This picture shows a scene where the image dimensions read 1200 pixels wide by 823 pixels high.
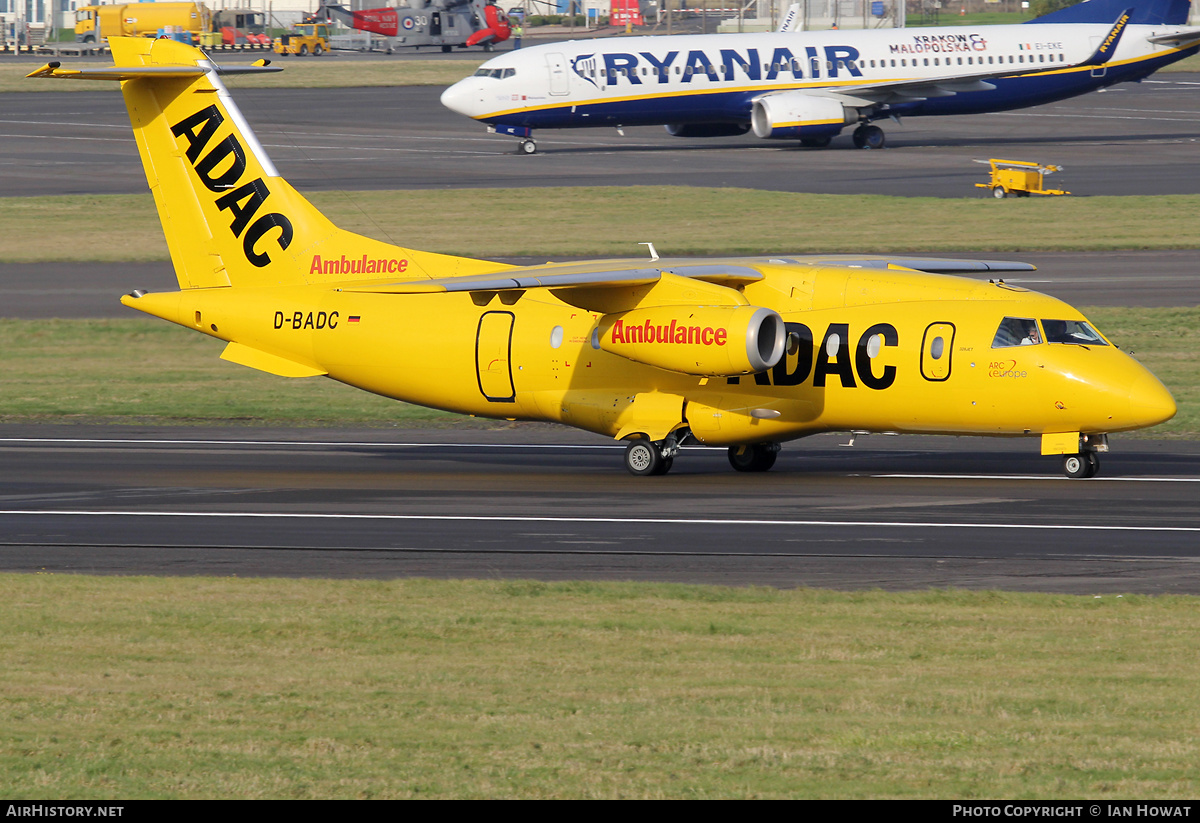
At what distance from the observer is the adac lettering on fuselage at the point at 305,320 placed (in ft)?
86.5

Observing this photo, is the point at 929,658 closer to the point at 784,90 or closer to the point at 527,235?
the point at 527,235

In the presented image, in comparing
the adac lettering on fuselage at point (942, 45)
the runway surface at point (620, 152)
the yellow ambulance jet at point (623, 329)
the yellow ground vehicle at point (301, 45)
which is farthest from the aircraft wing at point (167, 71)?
the yellow ground vehicle at point (301, 45)

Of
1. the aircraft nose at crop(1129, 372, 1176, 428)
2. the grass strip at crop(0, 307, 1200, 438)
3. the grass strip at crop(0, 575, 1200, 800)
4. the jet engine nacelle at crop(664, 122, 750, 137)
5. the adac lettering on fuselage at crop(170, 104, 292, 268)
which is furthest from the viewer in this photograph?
the jet engine nacelle at crop(664, 122, 750, 137)

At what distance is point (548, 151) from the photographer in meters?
74.6

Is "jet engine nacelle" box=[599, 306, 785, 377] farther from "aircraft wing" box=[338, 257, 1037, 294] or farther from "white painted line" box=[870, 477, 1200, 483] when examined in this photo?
"white painted line" box=[870, 477, 1200, 483]

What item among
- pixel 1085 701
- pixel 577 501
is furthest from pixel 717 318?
pixel 1085 701

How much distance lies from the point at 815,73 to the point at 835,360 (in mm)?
47357

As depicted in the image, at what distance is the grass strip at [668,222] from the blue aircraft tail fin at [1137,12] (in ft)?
57.1

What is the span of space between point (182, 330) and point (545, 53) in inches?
1225

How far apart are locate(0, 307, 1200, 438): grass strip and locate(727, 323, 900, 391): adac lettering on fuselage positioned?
7.66 m

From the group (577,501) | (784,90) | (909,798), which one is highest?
(784,90)

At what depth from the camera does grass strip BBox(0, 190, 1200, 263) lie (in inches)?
1970

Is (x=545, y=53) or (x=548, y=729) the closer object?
(x=548, y=729)

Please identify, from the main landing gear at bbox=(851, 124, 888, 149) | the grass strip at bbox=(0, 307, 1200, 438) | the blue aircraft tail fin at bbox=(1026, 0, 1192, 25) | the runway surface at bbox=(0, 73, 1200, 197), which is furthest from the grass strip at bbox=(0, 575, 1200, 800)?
the blue aircraft tail fin at bbox=(1026, 0, 1192, 25)
